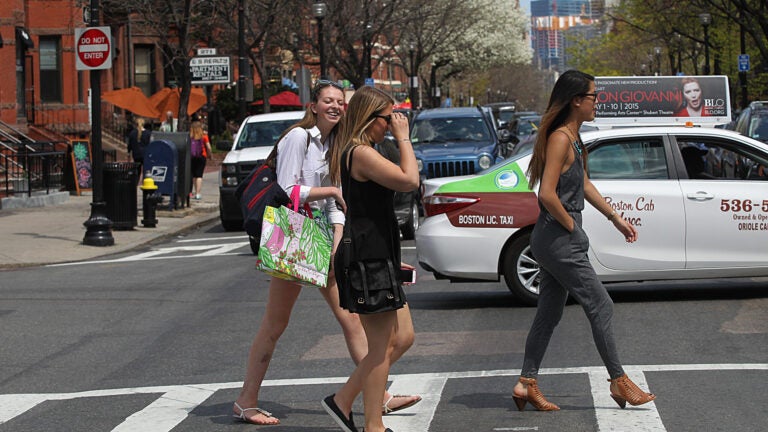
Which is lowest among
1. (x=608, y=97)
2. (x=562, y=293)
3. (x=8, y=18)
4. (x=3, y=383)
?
(x=3, y=383)

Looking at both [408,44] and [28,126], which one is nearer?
[28,126]

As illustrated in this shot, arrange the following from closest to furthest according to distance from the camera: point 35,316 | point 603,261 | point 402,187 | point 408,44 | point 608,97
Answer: point 402,187
point 603,261
point 35,316
point 608,97
point 408,44

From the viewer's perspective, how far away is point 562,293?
709 cm

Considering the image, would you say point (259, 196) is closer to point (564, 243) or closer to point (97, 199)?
point (564, 243)

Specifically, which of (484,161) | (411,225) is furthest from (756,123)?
(411,225)

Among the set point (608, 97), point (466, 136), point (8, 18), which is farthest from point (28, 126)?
point (608, 97)

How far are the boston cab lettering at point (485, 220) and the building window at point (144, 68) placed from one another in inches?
1514

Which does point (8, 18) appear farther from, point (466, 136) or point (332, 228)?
point (332, 228)

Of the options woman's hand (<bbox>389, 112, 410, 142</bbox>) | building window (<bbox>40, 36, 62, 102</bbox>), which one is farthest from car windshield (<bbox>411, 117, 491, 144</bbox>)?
building window (<bbox>40, 36, 62, 102</bbox>)

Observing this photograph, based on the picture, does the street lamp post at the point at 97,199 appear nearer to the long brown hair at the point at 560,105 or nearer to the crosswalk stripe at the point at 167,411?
the crosswalk stripe at the point at 167,411

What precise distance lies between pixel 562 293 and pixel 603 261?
12.6 feet

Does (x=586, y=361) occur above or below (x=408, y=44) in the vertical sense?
below

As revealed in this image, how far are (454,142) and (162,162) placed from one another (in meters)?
5.89

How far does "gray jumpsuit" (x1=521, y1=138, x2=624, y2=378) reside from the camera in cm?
688
